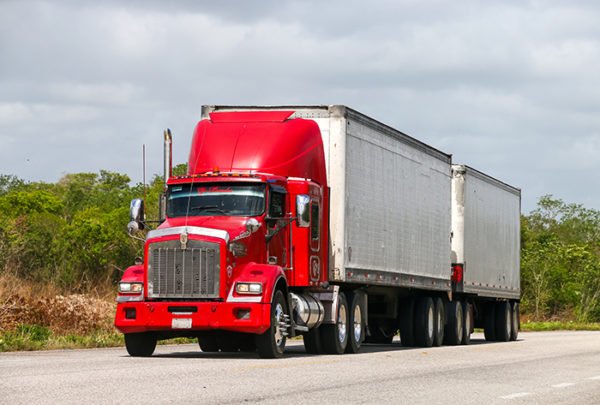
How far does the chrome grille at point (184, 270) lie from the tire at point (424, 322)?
34.2 feet

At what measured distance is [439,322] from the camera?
99.9ft

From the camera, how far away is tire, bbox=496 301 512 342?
123 ft

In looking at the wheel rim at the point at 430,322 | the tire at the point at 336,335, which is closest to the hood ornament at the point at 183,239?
the tire at the point at 336,335

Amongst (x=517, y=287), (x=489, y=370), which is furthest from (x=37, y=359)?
(x=517, y=287)

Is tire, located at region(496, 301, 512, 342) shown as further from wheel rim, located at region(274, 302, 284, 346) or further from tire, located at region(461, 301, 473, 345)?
wheel rim, located at region(274, 302, 284, 346)

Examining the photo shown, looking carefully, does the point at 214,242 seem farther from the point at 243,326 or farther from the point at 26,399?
the point at 26,399

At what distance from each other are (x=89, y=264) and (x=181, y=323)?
62183 millimetres

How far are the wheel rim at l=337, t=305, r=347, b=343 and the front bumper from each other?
12.7ft

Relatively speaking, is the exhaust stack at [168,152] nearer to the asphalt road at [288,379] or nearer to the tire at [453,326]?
the asphalt road at [288,379]

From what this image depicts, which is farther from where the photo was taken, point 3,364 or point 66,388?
point 3,364

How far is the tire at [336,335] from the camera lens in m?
23.0

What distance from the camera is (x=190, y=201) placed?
829 inches

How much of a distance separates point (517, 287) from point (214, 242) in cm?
2214

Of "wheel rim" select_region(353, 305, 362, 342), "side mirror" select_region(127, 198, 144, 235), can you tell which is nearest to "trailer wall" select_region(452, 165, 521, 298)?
"wheel rim" select_region(353, 305, 362, 342)
